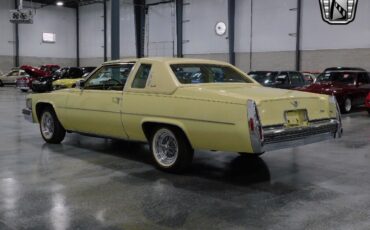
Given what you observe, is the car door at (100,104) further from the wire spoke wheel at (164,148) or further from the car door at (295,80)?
the car door at (295,80)

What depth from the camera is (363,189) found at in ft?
18.3

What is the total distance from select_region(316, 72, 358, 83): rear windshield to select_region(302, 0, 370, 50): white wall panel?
823 cm

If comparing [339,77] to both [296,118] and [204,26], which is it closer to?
[296,118]

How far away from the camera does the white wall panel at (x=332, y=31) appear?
2366 centimetres

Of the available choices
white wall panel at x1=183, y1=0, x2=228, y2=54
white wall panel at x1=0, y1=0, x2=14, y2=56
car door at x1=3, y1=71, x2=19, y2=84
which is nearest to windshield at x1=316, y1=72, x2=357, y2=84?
white wall panel at x1=183, y1=0, x2=228, y2=54

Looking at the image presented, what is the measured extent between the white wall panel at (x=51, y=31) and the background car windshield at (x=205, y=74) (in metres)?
35.1

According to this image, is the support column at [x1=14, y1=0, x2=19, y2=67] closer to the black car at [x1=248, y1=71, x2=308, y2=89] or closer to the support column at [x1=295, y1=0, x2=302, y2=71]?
the support column at [x1=295, y1=0, x2=302, y2=71]

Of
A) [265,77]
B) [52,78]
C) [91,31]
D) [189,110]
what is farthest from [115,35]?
[91,31]

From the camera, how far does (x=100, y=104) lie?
7254 millimetres

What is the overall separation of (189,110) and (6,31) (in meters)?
35.8

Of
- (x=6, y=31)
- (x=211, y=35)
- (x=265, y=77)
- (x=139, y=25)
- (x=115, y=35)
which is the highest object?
(x=139, y=25)

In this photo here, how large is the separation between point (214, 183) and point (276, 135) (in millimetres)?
1023

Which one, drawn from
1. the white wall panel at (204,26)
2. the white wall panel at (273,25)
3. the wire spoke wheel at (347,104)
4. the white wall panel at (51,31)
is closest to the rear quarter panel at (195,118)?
the wire spoke wheel at (347,104)

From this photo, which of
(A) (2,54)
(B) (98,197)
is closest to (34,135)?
(B) (98,197)
